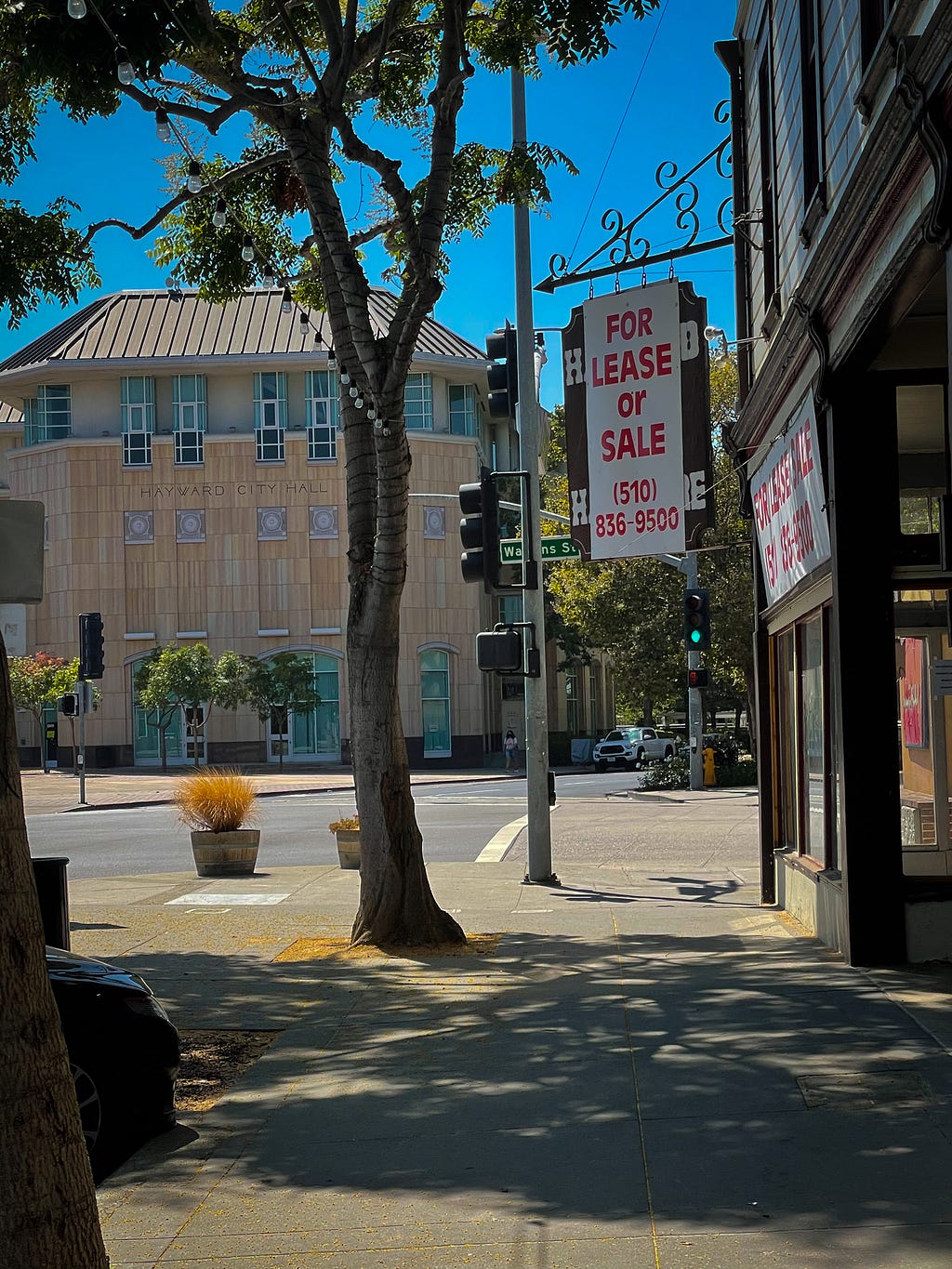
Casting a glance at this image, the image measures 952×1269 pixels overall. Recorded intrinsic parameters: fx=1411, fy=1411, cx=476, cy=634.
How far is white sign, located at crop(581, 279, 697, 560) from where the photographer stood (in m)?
13.9

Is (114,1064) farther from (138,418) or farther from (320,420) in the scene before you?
(138,418)

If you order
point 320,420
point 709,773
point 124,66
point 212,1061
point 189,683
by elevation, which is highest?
point 320,420

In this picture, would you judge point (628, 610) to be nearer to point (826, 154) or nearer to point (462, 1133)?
point (826, 154)

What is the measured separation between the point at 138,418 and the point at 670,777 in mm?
34332

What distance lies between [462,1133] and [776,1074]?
63.7 inches

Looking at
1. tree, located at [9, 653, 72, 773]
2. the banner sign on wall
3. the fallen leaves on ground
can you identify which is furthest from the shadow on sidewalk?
tree, located at [9, 653, 72, 773]

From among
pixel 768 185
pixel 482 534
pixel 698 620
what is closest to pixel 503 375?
pixel 482 534

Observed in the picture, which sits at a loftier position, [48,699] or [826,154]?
[826,154]

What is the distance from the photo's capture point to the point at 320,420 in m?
61.5

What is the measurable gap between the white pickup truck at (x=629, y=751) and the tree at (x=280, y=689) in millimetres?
12400

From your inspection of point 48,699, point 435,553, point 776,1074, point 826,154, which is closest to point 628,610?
point 435,553

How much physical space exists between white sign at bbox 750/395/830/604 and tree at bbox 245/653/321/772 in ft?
148

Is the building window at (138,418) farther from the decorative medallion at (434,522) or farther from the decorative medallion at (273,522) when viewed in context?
the decorative medallion at (434,522)

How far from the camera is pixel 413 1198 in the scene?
5453mm
